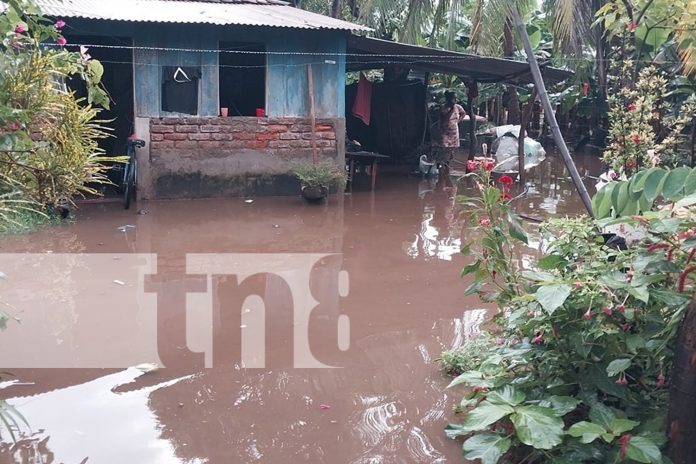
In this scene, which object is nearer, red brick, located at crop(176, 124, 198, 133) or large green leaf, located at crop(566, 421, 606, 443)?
large green leaf, located at crop(566, 421, 606, 443)

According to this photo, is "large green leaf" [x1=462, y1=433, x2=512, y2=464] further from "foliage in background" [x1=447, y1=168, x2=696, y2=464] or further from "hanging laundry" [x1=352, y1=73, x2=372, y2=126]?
"hanging laundry" [x1=352, y1=73, x2=372, y2=126]

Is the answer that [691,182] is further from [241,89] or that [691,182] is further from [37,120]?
[241,89]

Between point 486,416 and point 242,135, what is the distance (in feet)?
28.1

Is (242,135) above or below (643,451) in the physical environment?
above

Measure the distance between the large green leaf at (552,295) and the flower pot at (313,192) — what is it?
7455 millimetres

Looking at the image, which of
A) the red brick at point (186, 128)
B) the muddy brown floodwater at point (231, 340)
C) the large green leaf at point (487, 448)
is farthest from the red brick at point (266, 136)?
the large green leaf at point (487, 448)

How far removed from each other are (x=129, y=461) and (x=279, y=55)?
8.56 m

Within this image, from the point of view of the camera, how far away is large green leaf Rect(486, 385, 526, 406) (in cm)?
309

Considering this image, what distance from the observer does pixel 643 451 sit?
2.70m

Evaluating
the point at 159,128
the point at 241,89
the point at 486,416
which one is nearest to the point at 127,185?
the point at 159,128

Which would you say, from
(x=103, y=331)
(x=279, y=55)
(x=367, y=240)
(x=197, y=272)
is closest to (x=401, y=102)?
(x=279, y=55)

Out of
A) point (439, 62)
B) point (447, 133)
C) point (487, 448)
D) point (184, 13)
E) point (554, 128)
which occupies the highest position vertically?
point (184, 13)

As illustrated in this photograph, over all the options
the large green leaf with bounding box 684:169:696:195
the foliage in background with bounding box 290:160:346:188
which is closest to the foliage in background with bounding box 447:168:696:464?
the large green leaf with bounding box 684:169:696:195

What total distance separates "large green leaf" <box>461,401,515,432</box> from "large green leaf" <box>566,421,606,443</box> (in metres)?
0.27
